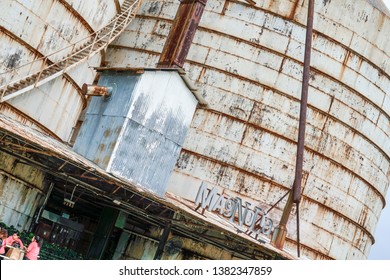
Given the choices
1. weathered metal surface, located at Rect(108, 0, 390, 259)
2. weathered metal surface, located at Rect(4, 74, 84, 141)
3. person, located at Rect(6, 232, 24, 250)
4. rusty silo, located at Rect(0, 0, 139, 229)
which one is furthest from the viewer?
weathered metal surface, located at Rect(108, 0, 390, 259)

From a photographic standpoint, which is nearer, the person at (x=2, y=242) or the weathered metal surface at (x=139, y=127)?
the person at (x=2, y=242)

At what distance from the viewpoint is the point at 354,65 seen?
2594cm

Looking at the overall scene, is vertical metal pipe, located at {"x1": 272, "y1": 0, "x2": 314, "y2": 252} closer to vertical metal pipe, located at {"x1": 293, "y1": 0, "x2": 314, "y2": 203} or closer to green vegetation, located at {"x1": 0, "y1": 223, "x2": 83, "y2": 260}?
vertical metal pipe, located at {"x1": 293, "y1": 0, "x2": 314, "y2": 203}

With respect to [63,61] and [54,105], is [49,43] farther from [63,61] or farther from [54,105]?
[54,105]

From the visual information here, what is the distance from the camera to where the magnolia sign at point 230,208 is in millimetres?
19312

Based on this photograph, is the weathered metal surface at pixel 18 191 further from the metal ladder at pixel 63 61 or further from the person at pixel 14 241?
the person at pixel 14 241

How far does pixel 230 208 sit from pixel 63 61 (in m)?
6.53

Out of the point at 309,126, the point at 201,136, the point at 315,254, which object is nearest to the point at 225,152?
the point at 201,136

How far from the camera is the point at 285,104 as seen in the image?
24.6 metres

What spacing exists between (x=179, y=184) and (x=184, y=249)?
2.12 meters

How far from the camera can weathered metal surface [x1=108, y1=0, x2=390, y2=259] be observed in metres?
24.1

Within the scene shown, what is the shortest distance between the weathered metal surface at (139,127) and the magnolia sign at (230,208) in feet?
5.27

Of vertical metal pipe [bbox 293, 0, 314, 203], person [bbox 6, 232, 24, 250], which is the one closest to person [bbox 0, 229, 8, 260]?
person [bbox 6, 232, 24, 250]

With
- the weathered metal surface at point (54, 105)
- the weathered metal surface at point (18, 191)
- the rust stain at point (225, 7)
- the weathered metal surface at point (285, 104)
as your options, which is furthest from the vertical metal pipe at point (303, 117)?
the weathered metal surface at point (18, 191)
